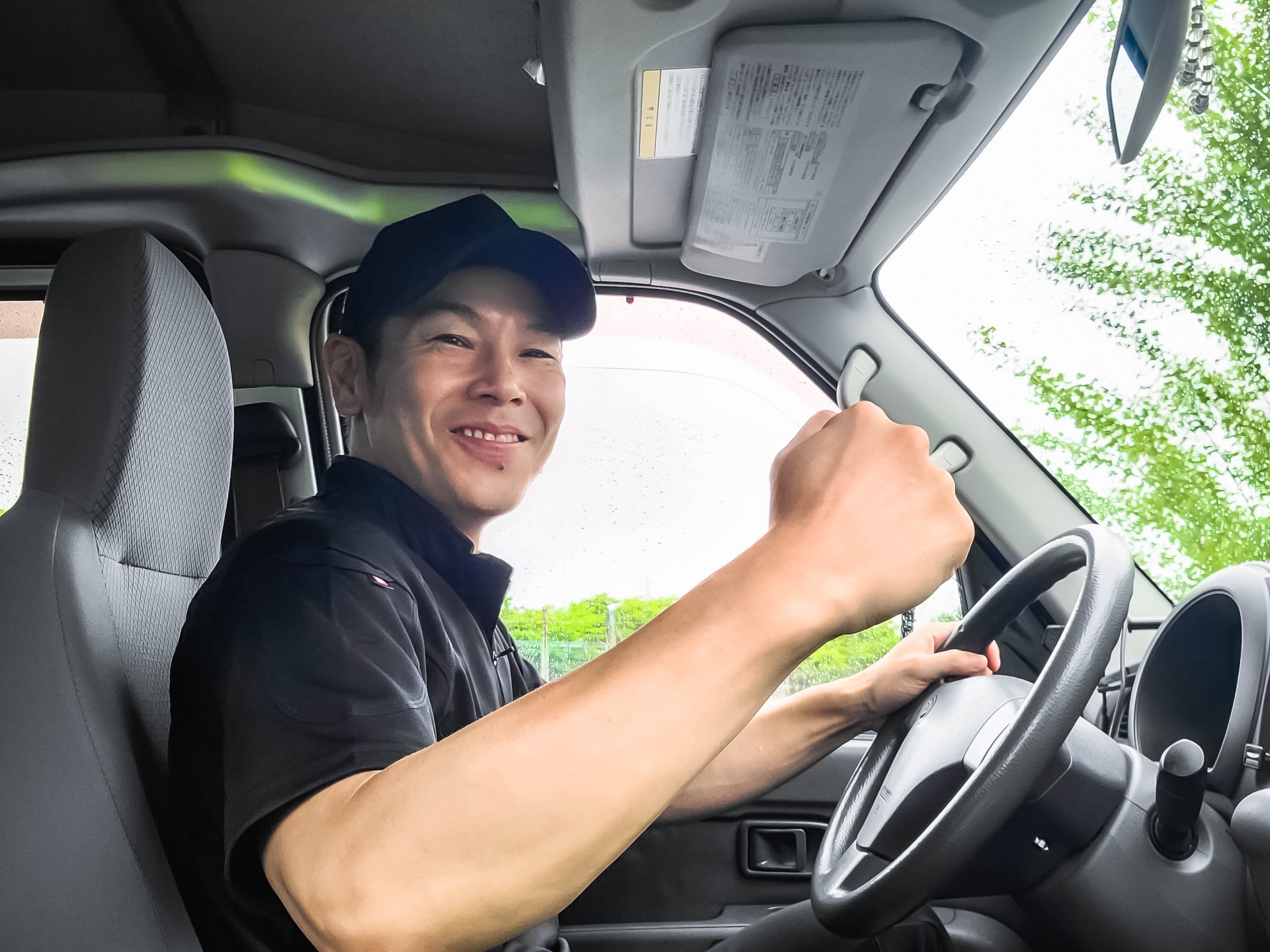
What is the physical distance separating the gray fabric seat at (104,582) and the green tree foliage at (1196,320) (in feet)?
3.95

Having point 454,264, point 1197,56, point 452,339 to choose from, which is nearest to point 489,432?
point 452,339

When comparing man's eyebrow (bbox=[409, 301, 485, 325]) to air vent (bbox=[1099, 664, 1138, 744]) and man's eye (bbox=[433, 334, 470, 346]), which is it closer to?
man's eye (bbox=[433, 334, 470, 346])

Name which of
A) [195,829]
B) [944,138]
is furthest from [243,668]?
[944,138]

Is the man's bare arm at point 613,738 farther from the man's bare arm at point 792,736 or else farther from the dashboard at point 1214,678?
the man's bare arm at point 792,736

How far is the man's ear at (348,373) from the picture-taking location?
1.44 metres

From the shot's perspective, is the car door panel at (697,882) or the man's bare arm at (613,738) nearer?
the man's bare arm at (613,738)

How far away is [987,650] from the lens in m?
1.29

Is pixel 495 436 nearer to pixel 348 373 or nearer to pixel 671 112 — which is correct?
pixel 348 373

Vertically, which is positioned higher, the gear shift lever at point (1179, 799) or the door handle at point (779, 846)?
the door handle at point (779, 846)

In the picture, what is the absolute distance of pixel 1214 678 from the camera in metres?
1.17

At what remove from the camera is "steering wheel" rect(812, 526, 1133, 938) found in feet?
2.80

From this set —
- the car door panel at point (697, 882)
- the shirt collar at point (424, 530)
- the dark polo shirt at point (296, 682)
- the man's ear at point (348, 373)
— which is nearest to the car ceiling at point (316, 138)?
the man's ear at point (348, 373)

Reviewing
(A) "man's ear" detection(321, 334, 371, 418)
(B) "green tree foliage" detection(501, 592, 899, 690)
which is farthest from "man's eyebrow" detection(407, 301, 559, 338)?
(B) "green tree foliage" detection(501, 592, 899, 690)

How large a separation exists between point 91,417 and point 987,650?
110 centimetres
